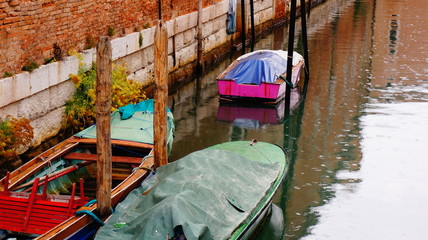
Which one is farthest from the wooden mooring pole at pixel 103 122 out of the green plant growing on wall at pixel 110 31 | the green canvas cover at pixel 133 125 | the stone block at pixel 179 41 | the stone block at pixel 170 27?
the stone block at pixel 179 41

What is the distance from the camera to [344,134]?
12.1 m

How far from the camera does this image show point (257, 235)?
319 inches

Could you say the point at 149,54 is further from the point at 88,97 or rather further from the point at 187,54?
the point at 88,97

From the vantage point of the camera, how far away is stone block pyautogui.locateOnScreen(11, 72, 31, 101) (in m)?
8.99

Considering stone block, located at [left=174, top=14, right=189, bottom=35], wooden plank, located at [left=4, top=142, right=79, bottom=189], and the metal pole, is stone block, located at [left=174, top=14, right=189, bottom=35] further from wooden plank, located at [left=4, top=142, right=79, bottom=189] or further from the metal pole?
wooden plank, located at [left=4, top=142, right=79, bottom=189]

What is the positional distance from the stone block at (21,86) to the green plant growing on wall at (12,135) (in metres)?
0.36

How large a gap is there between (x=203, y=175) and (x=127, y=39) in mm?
5823

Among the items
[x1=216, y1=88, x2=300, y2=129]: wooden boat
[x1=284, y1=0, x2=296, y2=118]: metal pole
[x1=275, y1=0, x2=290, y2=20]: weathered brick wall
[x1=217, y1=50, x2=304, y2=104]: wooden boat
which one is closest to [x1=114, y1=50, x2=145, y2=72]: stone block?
[x1=217, y1=50, x2=304, y2=104]: wooden boat

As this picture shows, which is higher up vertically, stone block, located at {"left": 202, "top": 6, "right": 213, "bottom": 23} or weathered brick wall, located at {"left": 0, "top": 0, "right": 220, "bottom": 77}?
weathered brick wall, located at {"left": 0, "top": 0, "right": 220, "bottom": 77}

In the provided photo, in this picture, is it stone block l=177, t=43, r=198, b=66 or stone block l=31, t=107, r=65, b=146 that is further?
stone block l=177, t=43, r=198, b=66

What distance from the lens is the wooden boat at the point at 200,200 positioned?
20.7 ft

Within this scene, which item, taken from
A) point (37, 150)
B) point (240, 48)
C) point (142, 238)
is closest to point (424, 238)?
point (142, 238)

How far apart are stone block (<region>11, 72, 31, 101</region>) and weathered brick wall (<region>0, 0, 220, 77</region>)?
0.47 feet

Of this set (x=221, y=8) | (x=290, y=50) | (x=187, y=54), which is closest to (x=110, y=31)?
(x=290, y=50)
